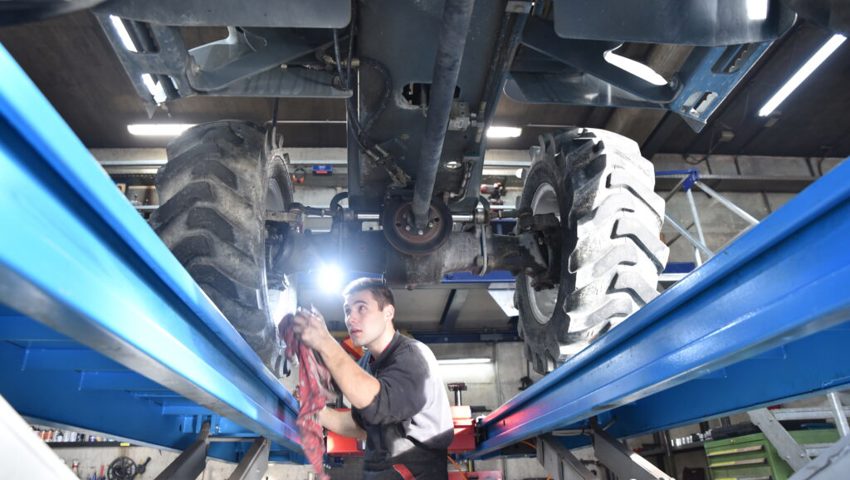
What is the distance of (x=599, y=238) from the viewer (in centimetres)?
208

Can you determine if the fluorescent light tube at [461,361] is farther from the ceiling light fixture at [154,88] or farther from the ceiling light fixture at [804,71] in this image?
the ceiling light fixture at [154,88]

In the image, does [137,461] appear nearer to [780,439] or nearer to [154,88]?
[154,88]

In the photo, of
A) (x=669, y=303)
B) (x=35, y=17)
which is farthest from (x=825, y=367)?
(x=35, y=17)

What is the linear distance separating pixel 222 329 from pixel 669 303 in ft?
3.00

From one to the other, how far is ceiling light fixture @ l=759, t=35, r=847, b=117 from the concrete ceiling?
221mm

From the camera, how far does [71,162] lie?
0.57m

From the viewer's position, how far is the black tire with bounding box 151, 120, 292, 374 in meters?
1.81

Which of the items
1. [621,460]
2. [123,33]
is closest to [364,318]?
[621,460]

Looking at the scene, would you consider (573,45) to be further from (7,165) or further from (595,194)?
(7,165)

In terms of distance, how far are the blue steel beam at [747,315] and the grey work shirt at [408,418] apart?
1.85 ft

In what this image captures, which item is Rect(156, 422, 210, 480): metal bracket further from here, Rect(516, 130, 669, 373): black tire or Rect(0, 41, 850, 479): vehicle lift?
Rect(516, 130, 669, 373): black tire

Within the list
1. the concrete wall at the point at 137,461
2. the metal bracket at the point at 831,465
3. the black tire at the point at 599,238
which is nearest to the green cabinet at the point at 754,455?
the black tire at the point at 599,238

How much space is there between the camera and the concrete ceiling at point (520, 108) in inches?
205

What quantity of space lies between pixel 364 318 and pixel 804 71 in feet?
17.2
